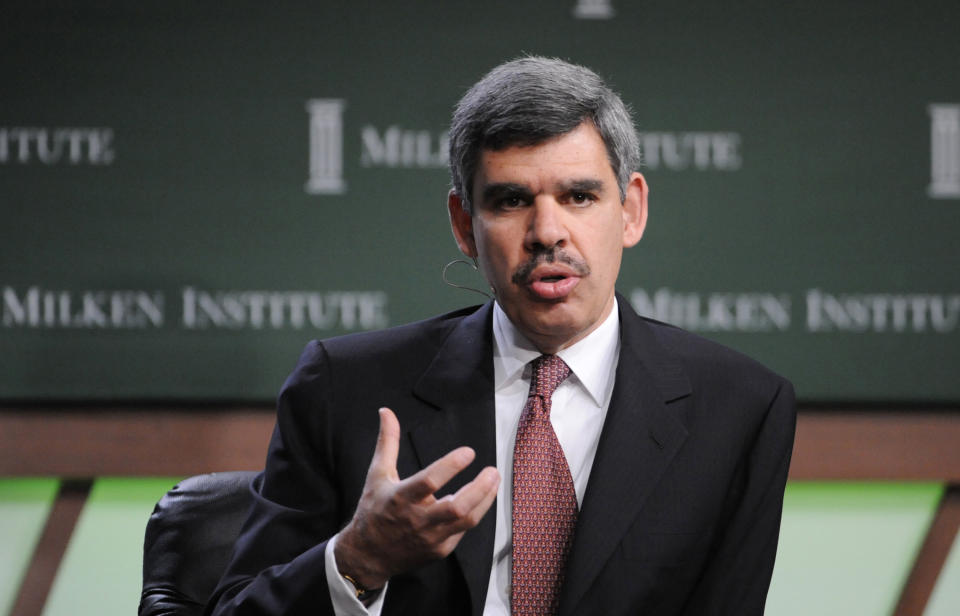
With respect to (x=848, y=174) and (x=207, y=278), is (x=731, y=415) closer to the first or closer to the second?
(x=848, y=174)

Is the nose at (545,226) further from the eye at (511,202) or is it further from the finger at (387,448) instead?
the finger at (387,448)

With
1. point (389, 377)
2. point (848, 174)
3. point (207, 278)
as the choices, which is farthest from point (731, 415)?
point (207, 278)

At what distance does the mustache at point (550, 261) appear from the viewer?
1.32 meters

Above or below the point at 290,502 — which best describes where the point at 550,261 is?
above

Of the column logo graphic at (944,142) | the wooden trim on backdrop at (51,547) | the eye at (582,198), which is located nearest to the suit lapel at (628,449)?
the eye at (582,198)

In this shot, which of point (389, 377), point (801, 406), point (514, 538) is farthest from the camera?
point (801, 406)

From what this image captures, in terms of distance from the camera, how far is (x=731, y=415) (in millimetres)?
1403

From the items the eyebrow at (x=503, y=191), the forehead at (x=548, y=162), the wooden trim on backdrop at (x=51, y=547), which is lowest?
the wooden trim on backdrop at (x=51, y=547)

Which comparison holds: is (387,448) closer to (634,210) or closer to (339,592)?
(339,592)

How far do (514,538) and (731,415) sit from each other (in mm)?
346

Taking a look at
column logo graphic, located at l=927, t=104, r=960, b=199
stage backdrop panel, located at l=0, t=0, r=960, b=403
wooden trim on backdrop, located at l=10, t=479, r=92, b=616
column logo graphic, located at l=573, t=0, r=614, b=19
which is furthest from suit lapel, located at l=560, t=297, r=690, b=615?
wooden trim on backdrop, located at l=10, t=479, r=92, b=616

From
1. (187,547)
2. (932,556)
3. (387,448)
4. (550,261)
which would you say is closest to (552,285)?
(550,261)

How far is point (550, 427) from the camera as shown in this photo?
138cm

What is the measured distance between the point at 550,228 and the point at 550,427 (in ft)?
0.89
